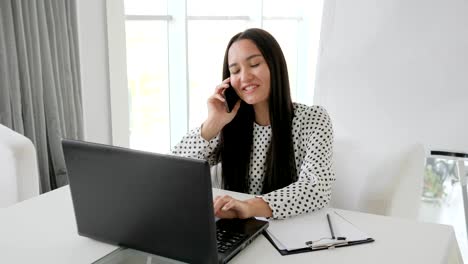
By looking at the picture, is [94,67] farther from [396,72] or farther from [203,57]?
[396,72]

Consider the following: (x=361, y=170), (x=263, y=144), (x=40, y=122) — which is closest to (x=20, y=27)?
(x=40, y=122)

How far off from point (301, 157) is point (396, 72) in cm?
88

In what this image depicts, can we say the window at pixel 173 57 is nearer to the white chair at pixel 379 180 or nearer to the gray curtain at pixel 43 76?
the gray curtain at pixel 43 76

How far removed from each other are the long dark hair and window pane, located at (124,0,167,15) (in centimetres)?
171

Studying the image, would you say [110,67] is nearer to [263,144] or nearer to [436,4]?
[263,144]

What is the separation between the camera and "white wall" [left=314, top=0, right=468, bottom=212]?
2.08 meters

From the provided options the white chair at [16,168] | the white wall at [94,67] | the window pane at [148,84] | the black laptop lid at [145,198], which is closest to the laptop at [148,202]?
the black laptop lid at [145,198]

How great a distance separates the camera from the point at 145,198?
3.00ft

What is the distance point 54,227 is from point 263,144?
0.75 metres

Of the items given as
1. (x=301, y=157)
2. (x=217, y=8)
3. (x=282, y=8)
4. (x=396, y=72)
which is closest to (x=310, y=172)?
(x=301, y=157)

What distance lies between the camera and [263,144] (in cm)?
162

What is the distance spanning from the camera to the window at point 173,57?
328cm

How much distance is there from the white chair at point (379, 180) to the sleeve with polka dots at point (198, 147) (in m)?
0.45

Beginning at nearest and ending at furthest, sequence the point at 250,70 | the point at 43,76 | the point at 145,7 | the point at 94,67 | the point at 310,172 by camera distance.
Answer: the point at 310,172
the point at 250,70
the point at 43,76
the point at 94,67
the point at 145,7
